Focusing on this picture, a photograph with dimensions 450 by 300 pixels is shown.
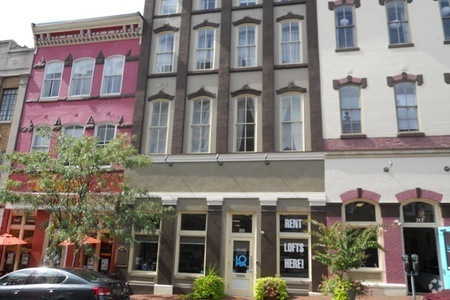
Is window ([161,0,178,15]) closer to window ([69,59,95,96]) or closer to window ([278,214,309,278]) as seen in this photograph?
window ([69,59,95,96])

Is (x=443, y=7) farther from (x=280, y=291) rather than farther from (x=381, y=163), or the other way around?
(x=280, y=291)

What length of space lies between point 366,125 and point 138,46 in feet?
36.6

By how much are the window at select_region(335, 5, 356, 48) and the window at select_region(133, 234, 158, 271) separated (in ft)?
37.2

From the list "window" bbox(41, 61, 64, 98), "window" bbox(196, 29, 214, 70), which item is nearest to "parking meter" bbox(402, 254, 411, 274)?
"window" bbox(196, 29, 214, 70)

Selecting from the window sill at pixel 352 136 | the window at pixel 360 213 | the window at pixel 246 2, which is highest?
the window at pixel 246 2

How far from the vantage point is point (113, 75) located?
747 inches

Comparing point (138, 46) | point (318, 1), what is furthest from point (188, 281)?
point (318, 1)

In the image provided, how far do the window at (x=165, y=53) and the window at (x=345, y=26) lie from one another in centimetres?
756

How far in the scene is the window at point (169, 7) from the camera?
19191mm

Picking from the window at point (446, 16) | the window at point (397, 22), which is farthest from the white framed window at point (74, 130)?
the window at point (446, 16)

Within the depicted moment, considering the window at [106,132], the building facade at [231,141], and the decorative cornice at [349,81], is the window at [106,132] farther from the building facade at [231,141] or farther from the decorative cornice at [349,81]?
the decorative cornice at [349,81]

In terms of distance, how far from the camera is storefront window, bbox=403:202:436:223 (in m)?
14.3

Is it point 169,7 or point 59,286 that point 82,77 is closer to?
point 169,7

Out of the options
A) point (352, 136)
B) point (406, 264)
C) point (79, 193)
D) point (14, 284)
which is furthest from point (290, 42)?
point (14, 284)
